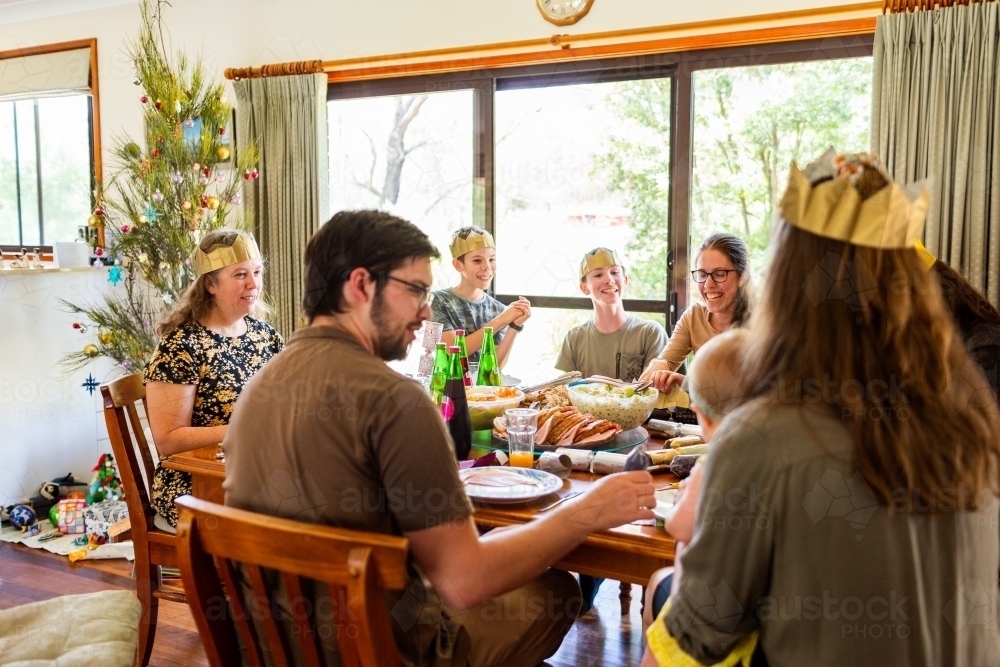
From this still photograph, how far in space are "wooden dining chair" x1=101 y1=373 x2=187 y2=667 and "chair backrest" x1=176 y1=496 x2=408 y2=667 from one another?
3.40ft

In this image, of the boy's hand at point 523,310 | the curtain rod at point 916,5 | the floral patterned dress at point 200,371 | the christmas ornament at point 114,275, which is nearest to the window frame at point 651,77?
the curtain rod at point 916,5

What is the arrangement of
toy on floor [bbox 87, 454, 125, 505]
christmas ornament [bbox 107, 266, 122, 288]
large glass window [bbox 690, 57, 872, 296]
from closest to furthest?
1. large glass window [bbox 690, 57, 872, 296]
2. toy on floor [bbox 87, 454, 125, 505]
3. christmas ornament [bbox 107, 266, 122, 288]

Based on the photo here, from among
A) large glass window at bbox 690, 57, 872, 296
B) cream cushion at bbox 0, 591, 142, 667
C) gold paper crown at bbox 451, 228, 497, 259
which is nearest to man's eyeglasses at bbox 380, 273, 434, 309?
cream cushion at bbox 0, 591, 142, 667

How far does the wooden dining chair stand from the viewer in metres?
2.14

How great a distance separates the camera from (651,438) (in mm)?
2137

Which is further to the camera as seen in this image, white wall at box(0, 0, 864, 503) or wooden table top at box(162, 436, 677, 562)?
white wall at box(0, 0, 864, 503)

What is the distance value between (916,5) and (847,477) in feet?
9.19

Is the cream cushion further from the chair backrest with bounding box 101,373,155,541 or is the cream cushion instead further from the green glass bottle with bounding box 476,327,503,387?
the green glass bottle with bounding box 476,327,503,387

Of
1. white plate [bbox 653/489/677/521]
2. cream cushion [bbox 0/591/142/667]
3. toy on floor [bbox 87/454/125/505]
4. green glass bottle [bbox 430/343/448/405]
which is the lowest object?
toy on floor [bbox 87/454/125/505]

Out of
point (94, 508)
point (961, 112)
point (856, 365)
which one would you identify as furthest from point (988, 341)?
point (94, 508)

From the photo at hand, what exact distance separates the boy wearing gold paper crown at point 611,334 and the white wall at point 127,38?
1.17 meters

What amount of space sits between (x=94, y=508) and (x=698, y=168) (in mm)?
3121

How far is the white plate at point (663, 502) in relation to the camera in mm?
1519

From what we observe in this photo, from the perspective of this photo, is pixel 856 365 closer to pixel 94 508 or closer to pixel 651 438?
pixel 651 438
